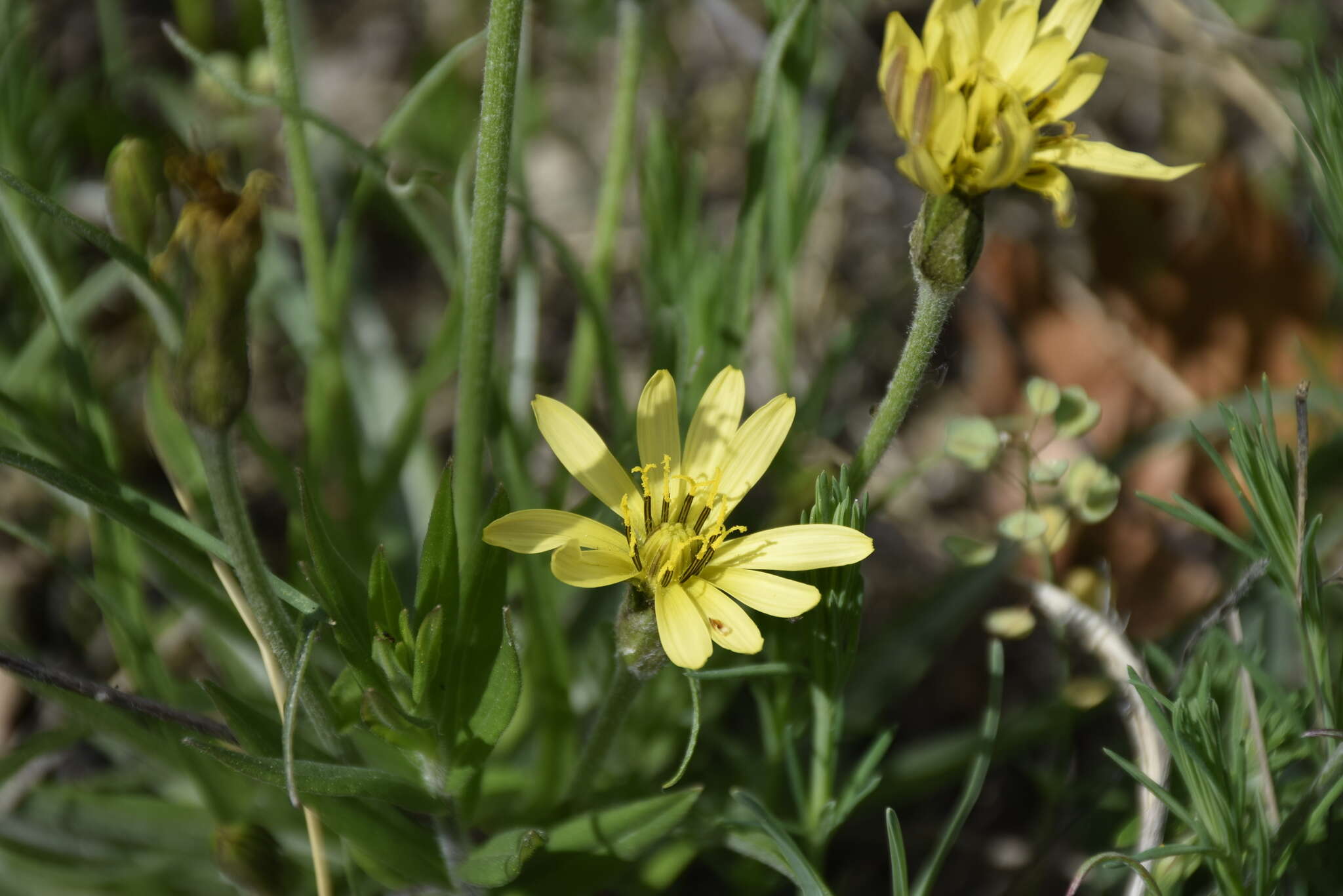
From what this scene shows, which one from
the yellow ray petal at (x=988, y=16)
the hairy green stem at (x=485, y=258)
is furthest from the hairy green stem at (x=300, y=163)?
the yellow ray petal at (x=988, y=16)

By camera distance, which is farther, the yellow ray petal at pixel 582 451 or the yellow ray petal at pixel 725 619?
the yellow ray petal at pixel 582 451

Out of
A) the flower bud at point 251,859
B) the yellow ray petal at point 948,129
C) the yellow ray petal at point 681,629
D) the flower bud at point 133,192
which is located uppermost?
the yellow ray petal at point 948,129

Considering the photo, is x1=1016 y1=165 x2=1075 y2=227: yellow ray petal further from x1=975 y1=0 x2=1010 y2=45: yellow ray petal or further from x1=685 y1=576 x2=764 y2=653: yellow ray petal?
x1=685 y1=576 x2=764 y2=653: yellow ray petal

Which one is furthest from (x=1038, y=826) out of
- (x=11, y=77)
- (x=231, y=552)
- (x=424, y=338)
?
(x=11, y=77)

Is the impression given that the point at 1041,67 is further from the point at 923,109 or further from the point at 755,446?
the point at 755,446

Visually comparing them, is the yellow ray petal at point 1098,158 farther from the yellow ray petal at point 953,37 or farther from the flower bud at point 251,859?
the flower bud at point 251,859

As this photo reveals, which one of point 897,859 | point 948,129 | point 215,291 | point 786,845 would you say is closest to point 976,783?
point 897,859

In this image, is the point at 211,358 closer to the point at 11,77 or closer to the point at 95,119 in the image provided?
the point at 11,77
